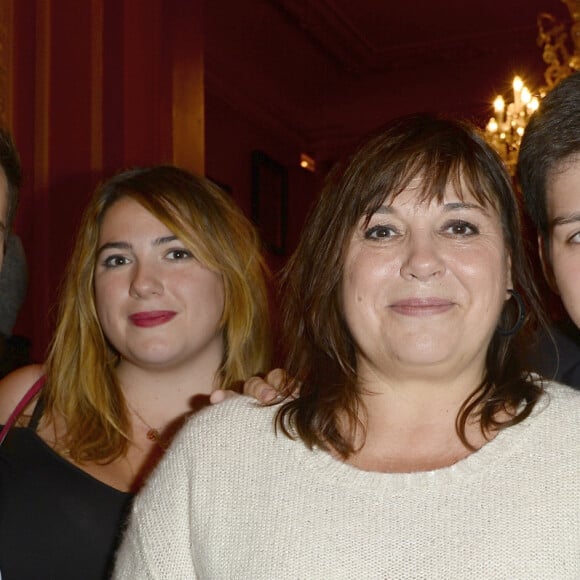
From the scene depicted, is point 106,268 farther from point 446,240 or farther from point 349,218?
point 446,240

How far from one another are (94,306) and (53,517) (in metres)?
0.56

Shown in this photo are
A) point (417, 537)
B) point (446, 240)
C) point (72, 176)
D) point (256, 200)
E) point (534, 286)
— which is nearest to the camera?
point (417, 537)

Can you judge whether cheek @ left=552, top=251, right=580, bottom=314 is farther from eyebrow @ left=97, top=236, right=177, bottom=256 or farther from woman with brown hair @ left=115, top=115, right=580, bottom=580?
eyebrow @ left=97, top=236, right=177, bottom=256

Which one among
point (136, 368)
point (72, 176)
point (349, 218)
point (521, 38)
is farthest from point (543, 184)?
point (521, 38)

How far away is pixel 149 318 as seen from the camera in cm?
230

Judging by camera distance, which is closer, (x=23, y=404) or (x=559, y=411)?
(x=559, y=411)

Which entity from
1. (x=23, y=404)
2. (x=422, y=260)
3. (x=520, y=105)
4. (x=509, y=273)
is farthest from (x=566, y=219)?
(x=520, y=105)

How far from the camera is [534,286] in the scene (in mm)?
1795

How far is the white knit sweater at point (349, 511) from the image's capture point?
1.49m

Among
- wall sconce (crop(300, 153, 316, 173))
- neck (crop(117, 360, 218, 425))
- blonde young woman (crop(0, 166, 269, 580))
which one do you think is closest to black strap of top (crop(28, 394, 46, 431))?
blonde young woman (crop(0, 166, 269, 580))

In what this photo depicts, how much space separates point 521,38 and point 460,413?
5.73 meters

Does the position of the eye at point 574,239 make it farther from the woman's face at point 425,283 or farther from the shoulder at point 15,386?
the shoulder at point 15,386

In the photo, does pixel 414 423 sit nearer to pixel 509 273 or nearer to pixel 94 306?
pixel 509 273

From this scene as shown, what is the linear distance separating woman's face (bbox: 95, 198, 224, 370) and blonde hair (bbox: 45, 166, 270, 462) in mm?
37
